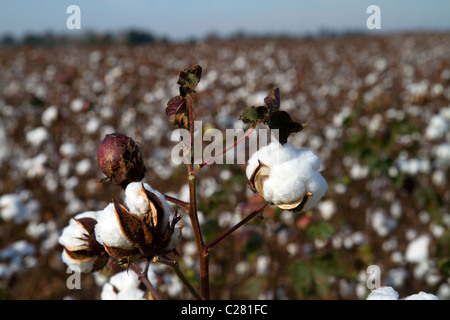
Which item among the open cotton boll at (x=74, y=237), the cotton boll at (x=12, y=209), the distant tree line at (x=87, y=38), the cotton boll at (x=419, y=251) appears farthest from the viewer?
the distant tree line at (x=87, y=38)

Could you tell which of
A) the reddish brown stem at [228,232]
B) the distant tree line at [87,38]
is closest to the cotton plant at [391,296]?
the reddish brown stem at [228,232]

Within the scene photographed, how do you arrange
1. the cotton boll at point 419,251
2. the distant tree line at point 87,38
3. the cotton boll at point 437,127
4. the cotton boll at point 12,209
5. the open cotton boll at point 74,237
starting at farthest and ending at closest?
the distant tree line at point 87,38 → the cotton boll at point 437,127 → the cotton boll at point 12,209 → the cotton boll at point 419,251 → the open cotton boll at point 74,237

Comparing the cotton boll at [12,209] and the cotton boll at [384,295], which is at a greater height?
the cotton boll at [12,209]

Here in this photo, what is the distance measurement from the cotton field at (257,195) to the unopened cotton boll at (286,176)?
8 cm

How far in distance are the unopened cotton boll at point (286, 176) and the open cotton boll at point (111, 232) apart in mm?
276

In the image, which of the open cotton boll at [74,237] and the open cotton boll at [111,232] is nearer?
the open cotton boll at [111,232]

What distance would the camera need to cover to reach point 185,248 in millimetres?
3854

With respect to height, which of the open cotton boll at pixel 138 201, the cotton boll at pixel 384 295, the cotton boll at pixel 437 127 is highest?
the cotton boll at pixel 437 127

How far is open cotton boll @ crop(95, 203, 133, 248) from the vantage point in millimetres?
732

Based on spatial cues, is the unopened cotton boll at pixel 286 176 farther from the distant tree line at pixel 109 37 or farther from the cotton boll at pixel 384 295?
the distant tree line at pixel 109 37

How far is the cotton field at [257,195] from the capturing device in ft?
7.59

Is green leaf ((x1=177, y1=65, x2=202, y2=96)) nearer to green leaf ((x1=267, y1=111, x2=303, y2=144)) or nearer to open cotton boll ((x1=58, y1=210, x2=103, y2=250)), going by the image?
green leaf ((x1=267, y1=111, x2=303, y2=144))
